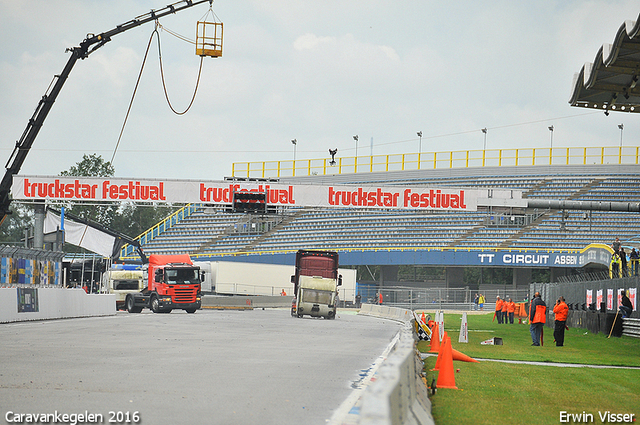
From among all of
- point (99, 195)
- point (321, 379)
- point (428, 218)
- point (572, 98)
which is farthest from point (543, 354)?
point (428, 218)

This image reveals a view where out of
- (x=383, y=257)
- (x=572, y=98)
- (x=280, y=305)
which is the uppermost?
(x=572, y=98)

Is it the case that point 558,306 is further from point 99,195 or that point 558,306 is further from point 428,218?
point 428,218

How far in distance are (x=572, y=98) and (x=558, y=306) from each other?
6.07 metres

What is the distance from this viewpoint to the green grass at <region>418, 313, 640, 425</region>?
939cm

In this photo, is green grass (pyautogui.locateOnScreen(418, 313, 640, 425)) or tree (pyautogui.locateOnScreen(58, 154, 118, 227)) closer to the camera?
green grass (pyautogui.locateOnScreen(418, 313, 640, 425))

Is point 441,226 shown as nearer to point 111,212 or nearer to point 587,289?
point 587,289

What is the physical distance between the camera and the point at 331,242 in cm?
6406

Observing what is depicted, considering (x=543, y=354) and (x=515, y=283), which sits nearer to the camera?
(x=543, y=354)

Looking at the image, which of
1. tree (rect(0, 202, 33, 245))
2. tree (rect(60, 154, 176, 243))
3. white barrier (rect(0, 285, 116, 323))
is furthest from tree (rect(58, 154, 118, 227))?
white barrier (rect(0, 285, 116, 323))

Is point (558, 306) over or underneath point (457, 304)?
over

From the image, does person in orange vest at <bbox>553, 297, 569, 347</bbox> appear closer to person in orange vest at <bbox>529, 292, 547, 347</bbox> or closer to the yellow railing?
person in orange vest at <bbox>529, 292, 547, 347</bbox>

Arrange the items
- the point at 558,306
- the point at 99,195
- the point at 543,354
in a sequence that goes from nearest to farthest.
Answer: the point at 543,354 < the point at 558,306 < the point at 99,195

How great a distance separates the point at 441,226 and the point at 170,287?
27332 millimetres

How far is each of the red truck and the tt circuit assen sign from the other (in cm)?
370
